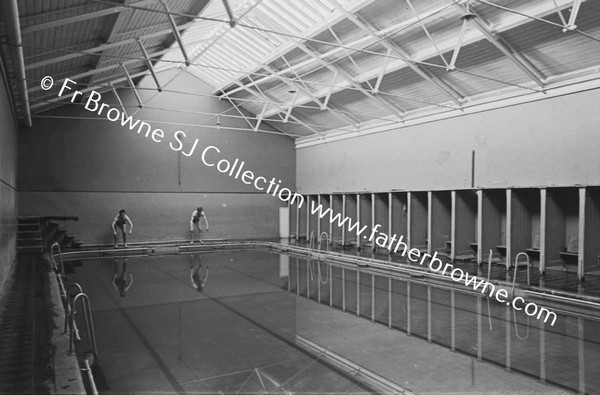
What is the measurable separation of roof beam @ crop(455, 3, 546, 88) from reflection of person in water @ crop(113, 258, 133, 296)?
942 centimetres

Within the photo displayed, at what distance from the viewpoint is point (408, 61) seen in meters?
11.9

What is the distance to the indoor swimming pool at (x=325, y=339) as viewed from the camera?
15.1 ft

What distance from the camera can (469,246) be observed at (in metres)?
13.0

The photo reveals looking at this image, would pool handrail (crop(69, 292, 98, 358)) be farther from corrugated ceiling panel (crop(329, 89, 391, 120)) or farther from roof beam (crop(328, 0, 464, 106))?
corrugated ceiling panel (crop(329, 89, 391, 120))

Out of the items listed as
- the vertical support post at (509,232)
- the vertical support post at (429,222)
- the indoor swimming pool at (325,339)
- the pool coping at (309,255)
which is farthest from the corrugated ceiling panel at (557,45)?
the indoor swimming pool at (325,339)

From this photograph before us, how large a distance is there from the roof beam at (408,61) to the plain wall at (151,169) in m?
8.74

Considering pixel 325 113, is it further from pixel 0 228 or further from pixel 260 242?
pixel 0 228

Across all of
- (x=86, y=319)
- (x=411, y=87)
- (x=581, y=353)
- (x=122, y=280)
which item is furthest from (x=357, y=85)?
(x=86, y=319)

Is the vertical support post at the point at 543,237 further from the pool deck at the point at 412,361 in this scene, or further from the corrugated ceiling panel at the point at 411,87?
the pool deck at the point at 412,361

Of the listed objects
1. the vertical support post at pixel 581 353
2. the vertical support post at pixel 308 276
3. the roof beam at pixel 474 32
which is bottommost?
the vertical support post at pixel 308 276

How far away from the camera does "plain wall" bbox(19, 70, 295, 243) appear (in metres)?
16.9

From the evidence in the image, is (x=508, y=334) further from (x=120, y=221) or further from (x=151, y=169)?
(x=151, y=169)

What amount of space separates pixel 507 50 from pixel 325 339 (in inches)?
336

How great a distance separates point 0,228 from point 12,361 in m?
4.16
